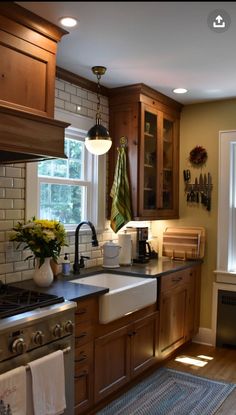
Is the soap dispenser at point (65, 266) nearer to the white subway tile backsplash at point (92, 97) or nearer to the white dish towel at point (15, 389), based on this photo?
the white dish towel at point (15, 389)

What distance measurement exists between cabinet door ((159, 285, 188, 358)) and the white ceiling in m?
1.84

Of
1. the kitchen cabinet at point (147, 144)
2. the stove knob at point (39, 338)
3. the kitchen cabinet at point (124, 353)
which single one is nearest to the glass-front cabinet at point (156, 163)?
the kitchen cabinet at point (147, 144)

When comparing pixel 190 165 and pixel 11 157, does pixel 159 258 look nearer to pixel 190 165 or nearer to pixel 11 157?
pixel 190 165

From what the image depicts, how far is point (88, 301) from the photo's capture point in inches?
94.6

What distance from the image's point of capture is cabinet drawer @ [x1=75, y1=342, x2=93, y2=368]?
2.33 m

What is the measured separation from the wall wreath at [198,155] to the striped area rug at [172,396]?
2.07 metres

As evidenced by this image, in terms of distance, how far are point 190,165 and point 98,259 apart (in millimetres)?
1472

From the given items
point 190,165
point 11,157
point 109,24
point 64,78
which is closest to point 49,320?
point 11,157

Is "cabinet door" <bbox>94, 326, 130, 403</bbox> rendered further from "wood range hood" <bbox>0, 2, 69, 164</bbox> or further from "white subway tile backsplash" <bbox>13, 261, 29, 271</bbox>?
"wood range hood" <bbox>0, 2, 69, 164</bbox>

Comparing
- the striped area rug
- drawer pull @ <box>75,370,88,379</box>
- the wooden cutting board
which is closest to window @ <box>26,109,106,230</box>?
the wooden cutting board

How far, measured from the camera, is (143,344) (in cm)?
301

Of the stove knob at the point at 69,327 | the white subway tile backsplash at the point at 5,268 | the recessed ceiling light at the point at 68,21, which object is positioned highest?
the recessed ceiling light at the point at 68,21

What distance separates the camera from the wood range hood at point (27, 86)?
1967 mm

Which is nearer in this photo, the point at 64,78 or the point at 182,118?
the point at 64,78
